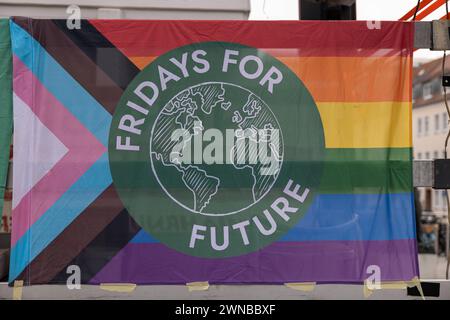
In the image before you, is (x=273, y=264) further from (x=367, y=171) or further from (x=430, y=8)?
(x=430, y=8)

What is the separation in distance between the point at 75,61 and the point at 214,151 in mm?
940

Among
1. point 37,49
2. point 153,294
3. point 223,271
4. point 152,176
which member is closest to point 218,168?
point 152,176

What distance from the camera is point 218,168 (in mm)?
2520

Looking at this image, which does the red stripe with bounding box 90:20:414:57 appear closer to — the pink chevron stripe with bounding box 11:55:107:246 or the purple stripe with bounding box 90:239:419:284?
the pink chevron stripe with bounding box 11:55:107:246

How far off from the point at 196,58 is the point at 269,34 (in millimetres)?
436

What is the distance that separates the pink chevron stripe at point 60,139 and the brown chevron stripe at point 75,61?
0.57 feet

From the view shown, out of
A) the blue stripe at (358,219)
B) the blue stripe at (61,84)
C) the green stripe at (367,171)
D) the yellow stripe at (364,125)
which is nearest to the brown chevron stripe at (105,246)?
the blue stripe at (61,84)

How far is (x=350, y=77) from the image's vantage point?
2.56 meters

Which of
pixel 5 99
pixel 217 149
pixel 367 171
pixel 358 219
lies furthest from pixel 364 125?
pixel 5 99

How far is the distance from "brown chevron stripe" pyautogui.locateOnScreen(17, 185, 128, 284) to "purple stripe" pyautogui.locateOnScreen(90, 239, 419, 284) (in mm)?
174

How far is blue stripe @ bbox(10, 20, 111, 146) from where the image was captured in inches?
99.0

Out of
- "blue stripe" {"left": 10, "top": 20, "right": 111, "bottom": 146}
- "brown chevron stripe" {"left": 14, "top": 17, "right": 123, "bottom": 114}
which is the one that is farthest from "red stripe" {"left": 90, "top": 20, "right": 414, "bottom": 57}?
"blue stripe" {"left": 10, "top": 20, "right": 111, "bottom": 146}

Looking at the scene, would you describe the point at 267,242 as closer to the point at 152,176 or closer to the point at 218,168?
Result: the point at 218,168
